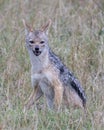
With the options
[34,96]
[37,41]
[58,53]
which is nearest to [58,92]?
[34,96]

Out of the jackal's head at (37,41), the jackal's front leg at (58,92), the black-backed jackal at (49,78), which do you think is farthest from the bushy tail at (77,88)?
the jackal's head at (37,41)

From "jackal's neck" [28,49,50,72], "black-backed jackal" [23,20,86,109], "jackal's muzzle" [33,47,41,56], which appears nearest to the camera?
"jackal's muzzle" [33,47,41,56]

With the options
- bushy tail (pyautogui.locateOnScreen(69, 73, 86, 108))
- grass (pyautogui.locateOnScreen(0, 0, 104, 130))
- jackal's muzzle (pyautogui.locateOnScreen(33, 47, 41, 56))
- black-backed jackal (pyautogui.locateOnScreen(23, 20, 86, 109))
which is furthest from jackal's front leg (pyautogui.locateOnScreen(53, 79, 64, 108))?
jackal's muzzle (pyautogui.locateOnScreen(33, 47, 41, 56))

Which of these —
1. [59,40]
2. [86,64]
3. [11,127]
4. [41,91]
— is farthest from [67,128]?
[59,40]

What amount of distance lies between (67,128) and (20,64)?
2.91 metres

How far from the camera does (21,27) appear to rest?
43.1ft

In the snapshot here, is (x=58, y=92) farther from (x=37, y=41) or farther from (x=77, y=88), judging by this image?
(x=37, y=41)

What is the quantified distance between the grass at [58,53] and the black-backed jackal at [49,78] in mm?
216

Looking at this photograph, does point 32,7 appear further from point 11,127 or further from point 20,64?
point 11,127

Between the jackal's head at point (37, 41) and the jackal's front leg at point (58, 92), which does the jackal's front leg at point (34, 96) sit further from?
A: the jackal's head at point (37, 41)

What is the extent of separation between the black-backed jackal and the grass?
0.71ft

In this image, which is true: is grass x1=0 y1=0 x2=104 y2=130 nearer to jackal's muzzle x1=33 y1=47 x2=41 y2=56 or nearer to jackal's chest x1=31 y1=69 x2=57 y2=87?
jackal's chest x1=31 y1=69 x2=57 y2=87

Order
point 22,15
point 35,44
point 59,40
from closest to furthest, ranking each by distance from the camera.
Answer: point 35,44, point 59,40, point 22,15

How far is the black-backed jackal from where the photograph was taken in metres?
10.1
